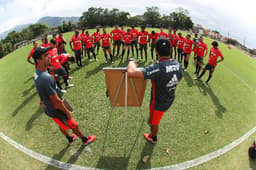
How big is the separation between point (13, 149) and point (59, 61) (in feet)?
12.0

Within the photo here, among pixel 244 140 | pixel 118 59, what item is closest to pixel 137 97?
pixel 244 140

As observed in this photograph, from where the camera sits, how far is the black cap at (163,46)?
3.13m

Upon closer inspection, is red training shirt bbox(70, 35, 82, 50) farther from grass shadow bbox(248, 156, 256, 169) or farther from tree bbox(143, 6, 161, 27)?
tree bbox(143, 6, 161, 27)

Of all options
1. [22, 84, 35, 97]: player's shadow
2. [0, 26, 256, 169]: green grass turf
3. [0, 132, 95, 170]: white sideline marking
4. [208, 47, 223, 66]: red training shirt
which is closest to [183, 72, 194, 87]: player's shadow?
[0, 26, 256, 169]: green grass turf

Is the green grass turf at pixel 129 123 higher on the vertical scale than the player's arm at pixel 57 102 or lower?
lower

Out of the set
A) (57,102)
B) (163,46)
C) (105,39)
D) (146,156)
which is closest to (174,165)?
(146,156)

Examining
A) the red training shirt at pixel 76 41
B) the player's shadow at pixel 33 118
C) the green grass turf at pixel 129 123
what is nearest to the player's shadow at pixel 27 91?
the green grass turf at pixel 129 123

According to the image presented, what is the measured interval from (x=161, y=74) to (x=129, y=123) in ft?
9.74

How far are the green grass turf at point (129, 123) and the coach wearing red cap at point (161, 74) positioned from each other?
167 cm

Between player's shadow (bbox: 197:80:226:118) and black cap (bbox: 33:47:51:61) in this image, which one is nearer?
black cap (bbox: 33:47:51:61)

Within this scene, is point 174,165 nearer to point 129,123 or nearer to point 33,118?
point 129,123

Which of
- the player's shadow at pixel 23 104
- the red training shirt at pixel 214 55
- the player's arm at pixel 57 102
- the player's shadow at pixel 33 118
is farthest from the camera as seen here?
the red training shirt at pixel 214 55

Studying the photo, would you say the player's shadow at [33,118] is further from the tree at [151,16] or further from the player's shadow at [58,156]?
the tree at [151,16]

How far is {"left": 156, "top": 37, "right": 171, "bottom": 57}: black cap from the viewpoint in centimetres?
313
